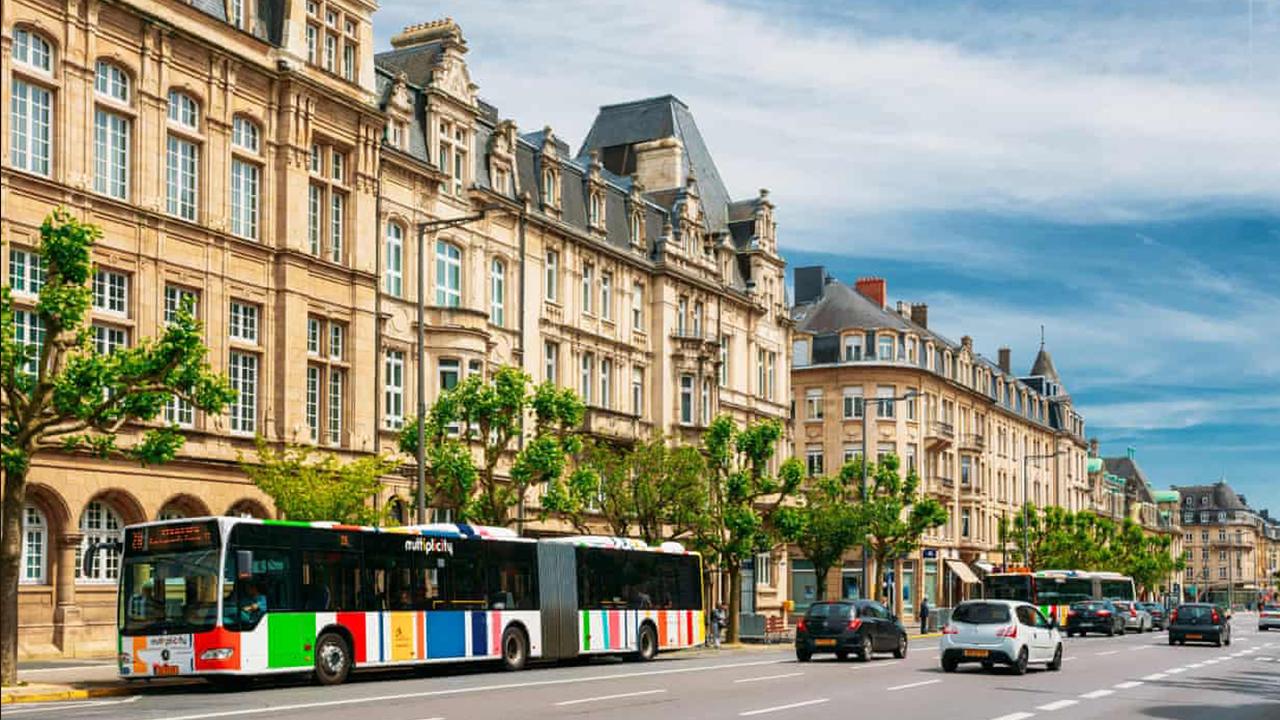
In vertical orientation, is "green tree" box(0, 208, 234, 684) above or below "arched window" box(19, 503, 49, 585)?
above

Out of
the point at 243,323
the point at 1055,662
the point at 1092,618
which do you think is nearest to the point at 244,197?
the point at 243,323

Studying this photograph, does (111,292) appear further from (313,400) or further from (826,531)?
(826,531)

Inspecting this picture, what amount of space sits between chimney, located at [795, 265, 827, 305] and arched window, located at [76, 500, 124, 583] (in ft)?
208

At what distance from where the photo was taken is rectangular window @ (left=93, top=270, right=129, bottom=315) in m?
36.0

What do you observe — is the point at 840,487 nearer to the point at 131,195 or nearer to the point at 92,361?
the point at 131,195

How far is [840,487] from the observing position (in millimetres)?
64812

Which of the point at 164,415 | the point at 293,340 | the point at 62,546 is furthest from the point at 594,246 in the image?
the point at 62,546

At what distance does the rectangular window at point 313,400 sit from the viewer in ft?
140

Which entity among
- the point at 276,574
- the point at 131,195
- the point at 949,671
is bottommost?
the point at 949,671

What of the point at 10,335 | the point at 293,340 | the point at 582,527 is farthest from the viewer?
the point at 582,527

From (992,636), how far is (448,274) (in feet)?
74.6

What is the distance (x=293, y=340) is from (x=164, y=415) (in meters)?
4.67

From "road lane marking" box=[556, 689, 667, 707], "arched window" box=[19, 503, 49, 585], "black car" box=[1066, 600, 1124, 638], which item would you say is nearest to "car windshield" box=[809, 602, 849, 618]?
"road lane marking" box=[556, 689, 667, 707]

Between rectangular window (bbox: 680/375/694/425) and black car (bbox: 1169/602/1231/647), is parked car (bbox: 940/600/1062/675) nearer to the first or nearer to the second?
black car (bbox: 1169/602/1231/647)
